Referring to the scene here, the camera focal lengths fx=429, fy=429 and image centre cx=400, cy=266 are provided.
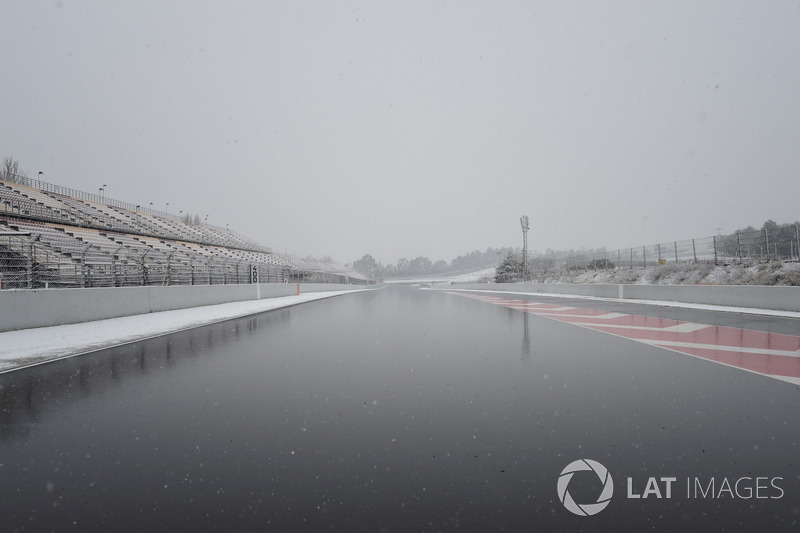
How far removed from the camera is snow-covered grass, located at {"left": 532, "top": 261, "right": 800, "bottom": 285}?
23.5 metres

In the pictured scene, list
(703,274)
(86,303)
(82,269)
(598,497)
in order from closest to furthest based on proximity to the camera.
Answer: (598,497) < (86,303) < (82,269) < (703,274)

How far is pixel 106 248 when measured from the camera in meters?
32.2

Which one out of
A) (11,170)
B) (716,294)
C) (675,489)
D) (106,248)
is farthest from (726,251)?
(11,170)

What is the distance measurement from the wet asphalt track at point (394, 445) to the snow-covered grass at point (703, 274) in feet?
76.5

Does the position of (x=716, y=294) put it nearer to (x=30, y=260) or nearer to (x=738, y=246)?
(x=738, y=246)

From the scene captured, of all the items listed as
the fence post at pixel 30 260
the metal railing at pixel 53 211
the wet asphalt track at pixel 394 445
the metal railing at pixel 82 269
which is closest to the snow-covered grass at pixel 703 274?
the wet asphalt track at pixel 394 445

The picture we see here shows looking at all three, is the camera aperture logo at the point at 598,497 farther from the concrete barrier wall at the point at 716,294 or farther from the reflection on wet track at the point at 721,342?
the concrete barrier wall at the point at 716,294

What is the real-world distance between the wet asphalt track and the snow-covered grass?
76.5 ft

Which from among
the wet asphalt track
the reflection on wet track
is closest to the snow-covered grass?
the reflection on wet track

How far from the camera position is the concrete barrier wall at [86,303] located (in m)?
11.1

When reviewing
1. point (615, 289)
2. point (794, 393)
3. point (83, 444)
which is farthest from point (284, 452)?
point (615, 289)

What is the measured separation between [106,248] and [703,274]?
4325cm

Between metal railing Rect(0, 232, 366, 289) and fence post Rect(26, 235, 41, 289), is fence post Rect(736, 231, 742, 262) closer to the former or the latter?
metal railing Rect(0, 232, 366, 289)

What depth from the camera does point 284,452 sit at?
3.36 m
